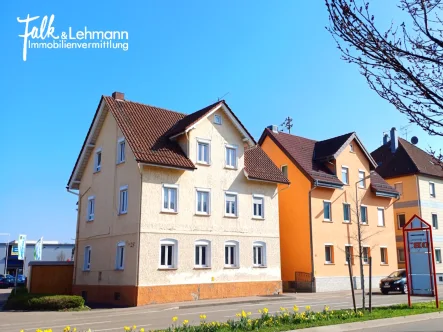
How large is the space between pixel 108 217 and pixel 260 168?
10474mm

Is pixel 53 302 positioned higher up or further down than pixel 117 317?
higher up

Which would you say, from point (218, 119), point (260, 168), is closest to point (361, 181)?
point (260, 168)

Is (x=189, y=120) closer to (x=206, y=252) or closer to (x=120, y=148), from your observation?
(x=120, y=148)

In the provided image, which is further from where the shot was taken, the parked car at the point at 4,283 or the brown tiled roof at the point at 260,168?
the parked car at the point at 4,283

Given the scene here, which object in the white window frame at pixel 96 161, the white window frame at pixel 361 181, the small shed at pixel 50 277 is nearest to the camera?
the small shed at pixel 50 277

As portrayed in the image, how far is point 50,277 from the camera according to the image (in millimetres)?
29938

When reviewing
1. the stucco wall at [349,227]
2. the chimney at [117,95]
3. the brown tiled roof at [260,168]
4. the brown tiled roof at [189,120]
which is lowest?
the stucco wall at [349,227]

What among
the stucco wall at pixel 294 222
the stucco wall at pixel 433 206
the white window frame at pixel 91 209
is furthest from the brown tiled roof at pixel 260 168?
the stucco wall at pixel 433 206

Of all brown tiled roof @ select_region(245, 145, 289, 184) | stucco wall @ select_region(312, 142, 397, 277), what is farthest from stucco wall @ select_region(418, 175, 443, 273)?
brown tiled roof @ select_region(245, 145, 289, 184)

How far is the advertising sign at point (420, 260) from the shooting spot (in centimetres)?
1745

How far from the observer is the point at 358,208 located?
1426 inches

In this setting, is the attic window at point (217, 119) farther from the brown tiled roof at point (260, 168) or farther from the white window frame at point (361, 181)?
the white window frame at point (361, 181)

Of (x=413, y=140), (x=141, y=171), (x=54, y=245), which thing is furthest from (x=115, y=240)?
(x=54, y=245)

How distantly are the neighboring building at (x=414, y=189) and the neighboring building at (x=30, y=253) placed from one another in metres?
50.1
